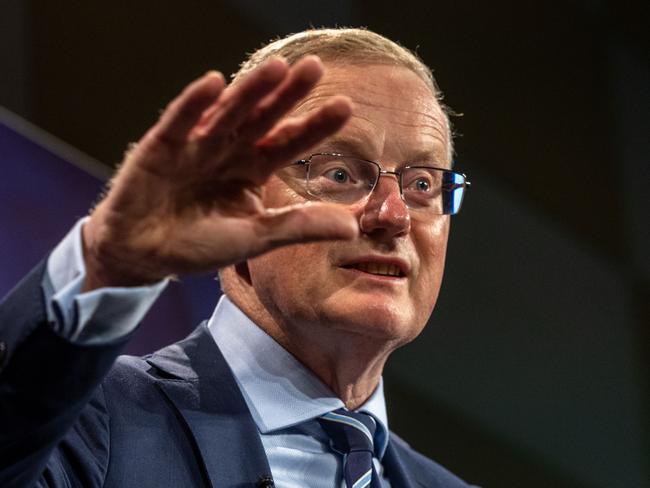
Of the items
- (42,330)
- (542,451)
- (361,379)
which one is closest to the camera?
(42,330)

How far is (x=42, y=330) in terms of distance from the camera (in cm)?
115

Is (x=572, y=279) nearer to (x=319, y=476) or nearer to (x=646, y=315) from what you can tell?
(x=646, y=315)

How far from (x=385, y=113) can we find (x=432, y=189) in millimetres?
175

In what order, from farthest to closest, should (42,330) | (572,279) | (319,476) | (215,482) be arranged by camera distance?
(572,279) < (319,476) < (215,482) < (42,330)

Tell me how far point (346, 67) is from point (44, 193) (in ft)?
2.29

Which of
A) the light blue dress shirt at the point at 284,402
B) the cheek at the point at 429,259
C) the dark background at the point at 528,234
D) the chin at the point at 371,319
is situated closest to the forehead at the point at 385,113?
the cheek at the point at 429,259

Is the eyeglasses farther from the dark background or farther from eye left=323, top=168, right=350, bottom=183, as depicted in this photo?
the dark background

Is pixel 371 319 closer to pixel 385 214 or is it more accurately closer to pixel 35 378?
pixel 385 214

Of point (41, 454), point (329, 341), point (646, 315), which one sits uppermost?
point (41, 454)

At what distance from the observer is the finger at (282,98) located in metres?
1.11

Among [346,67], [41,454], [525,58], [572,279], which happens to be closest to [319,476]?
[41,454]

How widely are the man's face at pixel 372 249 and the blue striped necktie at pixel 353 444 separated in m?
0.16

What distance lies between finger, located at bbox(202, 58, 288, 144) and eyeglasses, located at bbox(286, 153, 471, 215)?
694 millimetres

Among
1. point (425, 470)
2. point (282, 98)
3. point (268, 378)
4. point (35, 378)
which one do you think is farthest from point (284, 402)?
point (282, 98)
